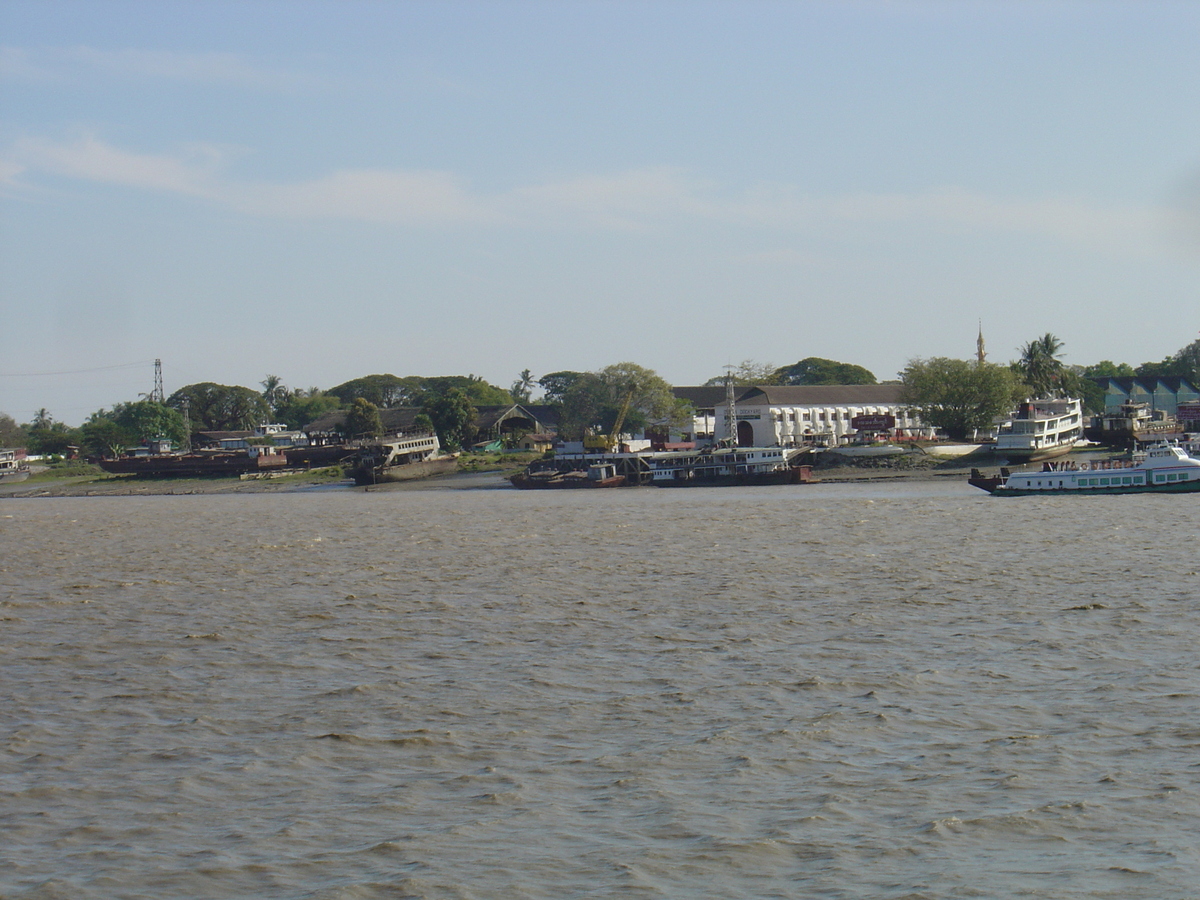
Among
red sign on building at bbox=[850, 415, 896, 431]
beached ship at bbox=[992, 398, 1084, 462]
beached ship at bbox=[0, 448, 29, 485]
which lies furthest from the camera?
beached ship at bbox=[0, 448, 29, 485]

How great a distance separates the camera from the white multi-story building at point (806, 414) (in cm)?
11038

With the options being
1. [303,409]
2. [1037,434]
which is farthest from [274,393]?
[1037,434]

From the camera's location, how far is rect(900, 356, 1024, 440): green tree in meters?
101

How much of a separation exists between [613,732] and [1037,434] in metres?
75.7

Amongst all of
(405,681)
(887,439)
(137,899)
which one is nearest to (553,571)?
(405,681)

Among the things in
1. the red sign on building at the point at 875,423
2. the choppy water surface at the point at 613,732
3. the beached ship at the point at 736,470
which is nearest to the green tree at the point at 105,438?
the beached ship at the point at 736,470

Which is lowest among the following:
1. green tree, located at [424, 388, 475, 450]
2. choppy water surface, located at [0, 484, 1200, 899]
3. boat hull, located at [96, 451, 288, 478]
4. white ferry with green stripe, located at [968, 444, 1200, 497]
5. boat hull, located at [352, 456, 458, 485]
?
choppy water surface, located at [0, 484, 1200, 899]

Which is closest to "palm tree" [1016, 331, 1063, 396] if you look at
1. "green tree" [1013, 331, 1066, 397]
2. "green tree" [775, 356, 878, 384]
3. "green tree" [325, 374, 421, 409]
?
"green tree" [1013, 331, 1066, 397]

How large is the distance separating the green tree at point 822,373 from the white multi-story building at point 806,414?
45.5 meters

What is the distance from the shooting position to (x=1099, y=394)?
144 meters

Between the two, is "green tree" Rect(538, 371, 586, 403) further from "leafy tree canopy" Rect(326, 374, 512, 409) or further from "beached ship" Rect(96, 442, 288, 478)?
"beached ship" Rect(96, 442, 288, 478)

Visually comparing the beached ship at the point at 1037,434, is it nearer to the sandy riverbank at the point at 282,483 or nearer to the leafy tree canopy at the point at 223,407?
the sandy riverbank at the point at 282,483

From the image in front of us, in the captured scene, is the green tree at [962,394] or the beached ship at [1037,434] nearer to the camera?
the beached ship at [1037,434]

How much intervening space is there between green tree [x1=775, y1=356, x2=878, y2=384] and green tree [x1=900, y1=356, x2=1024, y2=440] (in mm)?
60815
